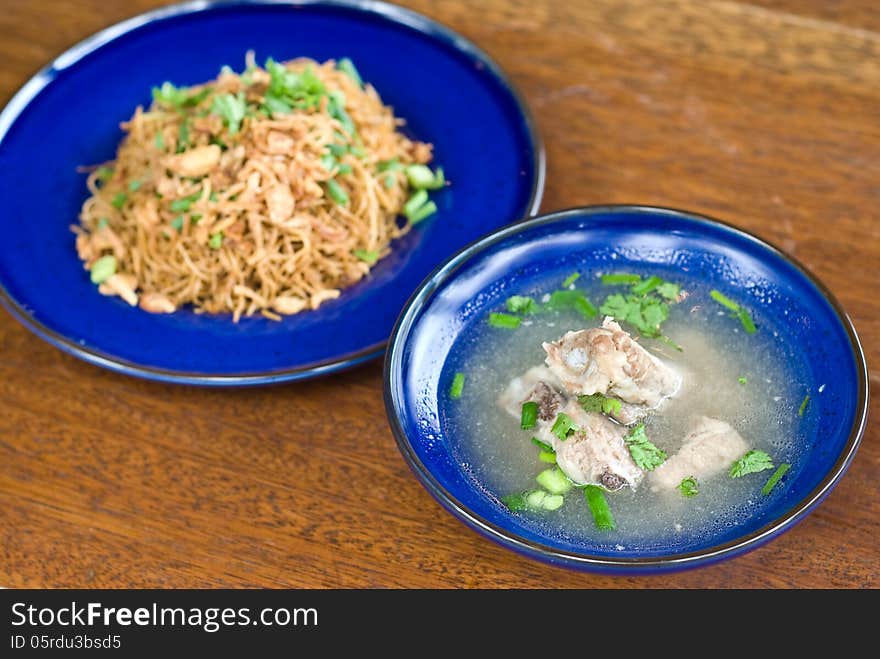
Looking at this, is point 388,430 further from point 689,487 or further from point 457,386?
point 689,487

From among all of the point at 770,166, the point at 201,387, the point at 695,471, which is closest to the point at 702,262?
the point at 695,471

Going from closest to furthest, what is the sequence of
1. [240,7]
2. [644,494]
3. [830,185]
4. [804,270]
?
[644,494]
[804,270]
[830,185]
[240,7]

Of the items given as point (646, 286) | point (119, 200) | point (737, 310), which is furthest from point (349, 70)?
point (737, 310)

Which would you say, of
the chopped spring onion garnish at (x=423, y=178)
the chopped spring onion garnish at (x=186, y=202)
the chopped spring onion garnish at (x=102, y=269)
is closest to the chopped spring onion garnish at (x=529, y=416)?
the chopped spring onion garnish at (x=423, y=178)

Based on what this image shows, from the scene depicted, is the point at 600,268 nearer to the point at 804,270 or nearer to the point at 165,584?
the point at 804,270

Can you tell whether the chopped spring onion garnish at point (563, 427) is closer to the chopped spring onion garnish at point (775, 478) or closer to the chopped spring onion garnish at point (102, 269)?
the chopped spring onion garnish at point (775, 478)

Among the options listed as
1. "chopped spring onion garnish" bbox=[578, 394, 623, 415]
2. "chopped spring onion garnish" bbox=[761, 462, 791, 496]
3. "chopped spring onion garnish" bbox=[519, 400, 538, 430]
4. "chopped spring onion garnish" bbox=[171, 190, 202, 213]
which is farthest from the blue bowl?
"chopped spring onion garnish" bbox=[171, 190, 202, 213]
